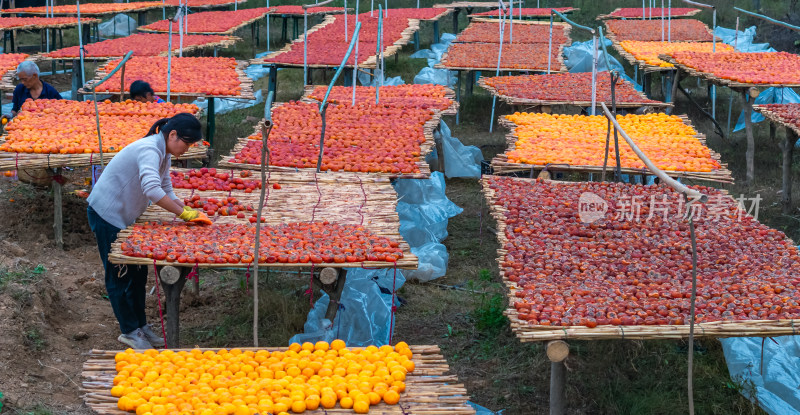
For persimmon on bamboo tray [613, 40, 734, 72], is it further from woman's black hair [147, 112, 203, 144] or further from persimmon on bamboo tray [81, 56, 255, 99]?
woman's black hair [147, 112, 203, 144]

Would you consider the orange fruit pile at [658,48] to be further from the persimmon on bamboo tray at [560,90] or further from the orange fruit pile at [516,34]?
the persimmon on bamboo tray at [560,90]

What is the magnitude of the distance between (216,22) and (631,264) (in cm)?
1434

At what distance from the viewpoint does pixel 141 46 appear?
13.9 metres

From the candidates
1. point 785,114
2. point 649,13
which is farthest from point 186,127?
point 649,13

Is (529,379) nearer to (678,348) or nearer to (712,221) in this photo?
(678,348)

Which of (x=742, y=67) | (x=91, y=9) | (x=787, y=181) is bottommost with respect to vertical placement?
(x=787, y=181)

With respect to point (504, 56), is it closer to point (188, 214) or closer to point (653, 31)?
point (653, 31)

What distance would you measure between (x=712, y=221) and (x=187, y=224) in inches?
149

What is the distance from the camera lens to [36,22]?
16641 millimetres

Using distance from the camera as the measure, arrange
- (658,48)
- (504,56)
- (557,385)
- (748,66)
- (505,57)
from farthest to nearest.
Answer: (658,48), (504,56), (505,57), (748,66), (557,385)

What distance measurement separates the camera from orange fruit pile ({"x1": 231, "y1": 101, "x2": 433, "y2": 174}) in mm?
7328

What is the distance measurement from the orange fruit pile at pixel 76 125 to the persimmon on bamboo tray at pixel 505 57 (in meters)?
5.34

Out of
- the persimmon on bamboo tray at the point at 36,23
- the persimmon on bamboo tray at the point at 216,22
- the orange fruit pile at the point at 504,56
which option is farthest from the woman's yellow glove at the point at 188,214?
the persimmon on bamboo tray at the point at 36,23

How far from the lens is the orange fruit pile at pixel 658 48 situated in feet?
43.9
